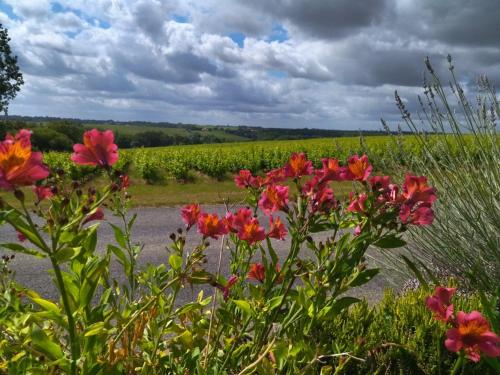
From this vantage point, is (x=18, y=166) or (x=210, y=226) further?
(x=210, y=226)

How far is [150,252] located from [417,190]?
225 inches

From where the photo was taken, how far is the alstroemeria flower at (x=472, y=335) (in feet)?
3.68

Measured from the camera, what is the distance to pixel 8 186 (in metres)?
0.97

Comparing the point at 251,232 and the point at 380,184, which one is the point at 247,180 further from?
the point at 380,184

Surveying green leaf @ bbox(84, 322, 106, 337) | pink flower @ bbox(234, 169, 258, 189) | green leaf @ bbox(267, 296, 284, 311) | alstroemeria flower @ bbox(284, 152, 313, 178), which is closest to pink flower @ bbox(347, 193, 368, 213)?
alstroemeria flower @ bbox(284, 152, 313, 178)

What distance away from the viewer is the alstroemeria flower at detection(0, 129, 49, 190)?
3.18 ft

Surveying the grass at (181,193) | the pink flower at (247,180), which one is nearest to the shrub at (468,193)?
the pink flower at (247,180)

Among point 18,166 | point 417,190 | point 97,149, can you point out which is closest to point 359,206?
point 417,190

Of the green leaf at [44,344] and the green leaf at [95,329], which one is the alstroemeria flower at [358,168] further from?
the green leaf at [44,344]

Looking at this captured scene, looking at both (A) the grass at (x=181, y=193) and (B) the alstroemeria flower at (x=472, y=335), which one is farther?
(A) the grass at (x=181, y=193)

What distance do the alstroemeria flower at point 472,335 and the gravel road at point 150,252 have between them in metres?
2.79

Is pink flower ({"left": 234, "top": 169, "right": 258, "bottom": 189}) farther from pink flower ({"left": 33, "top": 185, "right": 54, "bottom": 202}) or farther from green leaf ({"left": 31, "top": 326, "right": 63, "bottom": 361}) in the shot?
green leaf ({"left": 31, "top": 326, "right": 63, "bottom": 361})

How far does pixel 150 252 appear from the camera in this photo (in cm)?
668

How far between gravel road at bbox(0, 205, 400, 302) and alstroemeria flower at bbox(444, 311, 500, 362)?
2787mm
